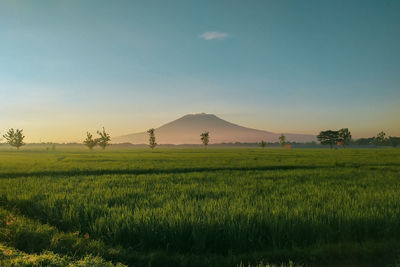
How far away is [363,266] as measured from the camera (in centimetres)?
451

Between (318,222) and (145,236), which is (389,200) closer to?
(318,222)

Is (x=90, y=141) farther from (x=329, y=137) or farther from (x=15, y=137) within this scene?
(x=329, y=137)

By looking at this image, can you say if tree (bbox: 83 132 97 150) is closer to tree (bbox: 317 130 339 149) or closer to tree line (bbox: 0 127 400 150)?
tree line (bbox: 0 127 400 150)

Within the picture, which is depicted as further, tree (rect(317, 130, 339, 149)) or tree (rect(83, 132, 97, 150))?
tree (rect(317, 130, 339, 149))

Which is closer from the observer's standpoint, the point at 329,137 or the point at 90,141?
the point at 90,141

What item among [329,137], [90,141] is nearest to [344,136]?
[329,137]

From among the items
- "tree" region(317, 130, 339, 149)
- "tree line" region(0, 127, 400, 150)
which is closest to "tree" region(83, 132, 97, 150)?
"tree line" region(0, 127, 400, 150)

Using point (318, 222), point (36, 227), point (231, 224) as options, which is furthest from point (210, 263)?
point (36, 227)

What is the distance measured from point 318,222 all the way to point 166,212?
145 inches

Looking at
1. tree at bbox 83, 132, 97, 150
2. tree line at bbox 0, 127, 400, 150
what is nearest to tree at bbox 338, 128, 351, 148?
tree line at bbox 0, 127, 400, 150

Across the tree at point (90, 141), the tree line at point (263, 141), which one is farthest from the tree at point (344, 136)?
the tree at point (90, 141)

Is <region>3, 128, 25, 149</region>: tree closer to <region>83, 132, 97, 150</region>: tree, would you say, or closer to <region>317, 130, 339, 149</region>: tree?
<region>83, 132, 97, 150</region>: tree

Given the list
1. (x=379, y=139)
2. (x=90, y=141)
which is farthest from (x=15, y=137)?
(x=379, y=139)

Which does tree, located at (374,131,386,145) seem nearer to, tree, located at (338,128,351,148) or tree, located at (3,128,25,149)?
tree, located at (338,128,351,148)
